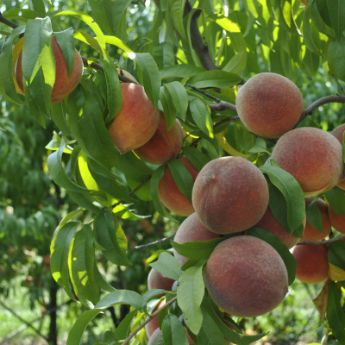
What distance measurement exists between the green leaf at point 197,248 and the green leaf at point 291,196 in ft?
0.33

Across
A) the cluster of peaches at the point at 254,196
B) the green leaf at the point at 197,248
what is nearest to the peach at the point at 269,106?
the cluster of peaches at the point at 254,196

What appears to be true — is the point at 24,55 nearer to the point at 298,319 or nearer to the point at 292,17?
the point at 292,17

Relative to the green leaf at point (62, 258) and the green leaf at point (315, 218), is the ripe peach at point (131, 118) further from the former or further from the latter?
the green leaf at point (315, 218)

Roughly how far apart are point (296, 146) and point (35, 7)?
437 mm

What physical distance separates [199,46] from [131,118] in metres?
0.48

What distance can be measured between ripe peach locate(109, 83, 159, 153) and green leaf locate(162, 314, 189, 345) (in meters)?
0.27

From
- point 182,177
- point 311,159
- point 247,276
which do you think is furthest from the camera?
point 182,177

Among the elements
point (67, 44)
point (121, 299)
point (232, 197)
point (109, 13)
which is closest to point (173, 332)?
point (121, 299)

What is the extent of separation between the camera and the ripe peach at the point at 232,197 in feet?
2.72

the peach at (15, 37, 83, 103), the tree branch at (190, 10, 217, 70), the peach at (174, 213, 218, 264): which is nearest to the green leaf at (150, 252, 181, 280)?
the peach at (174, 213, 218, 264)

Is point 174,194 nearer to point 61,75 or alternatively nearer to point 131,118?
point 131,118

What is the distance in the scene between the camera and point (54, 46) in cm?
87

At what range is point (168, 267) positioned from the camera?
1021 mm

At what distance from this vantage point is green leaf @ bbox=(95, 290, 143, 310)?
3.05 feet
